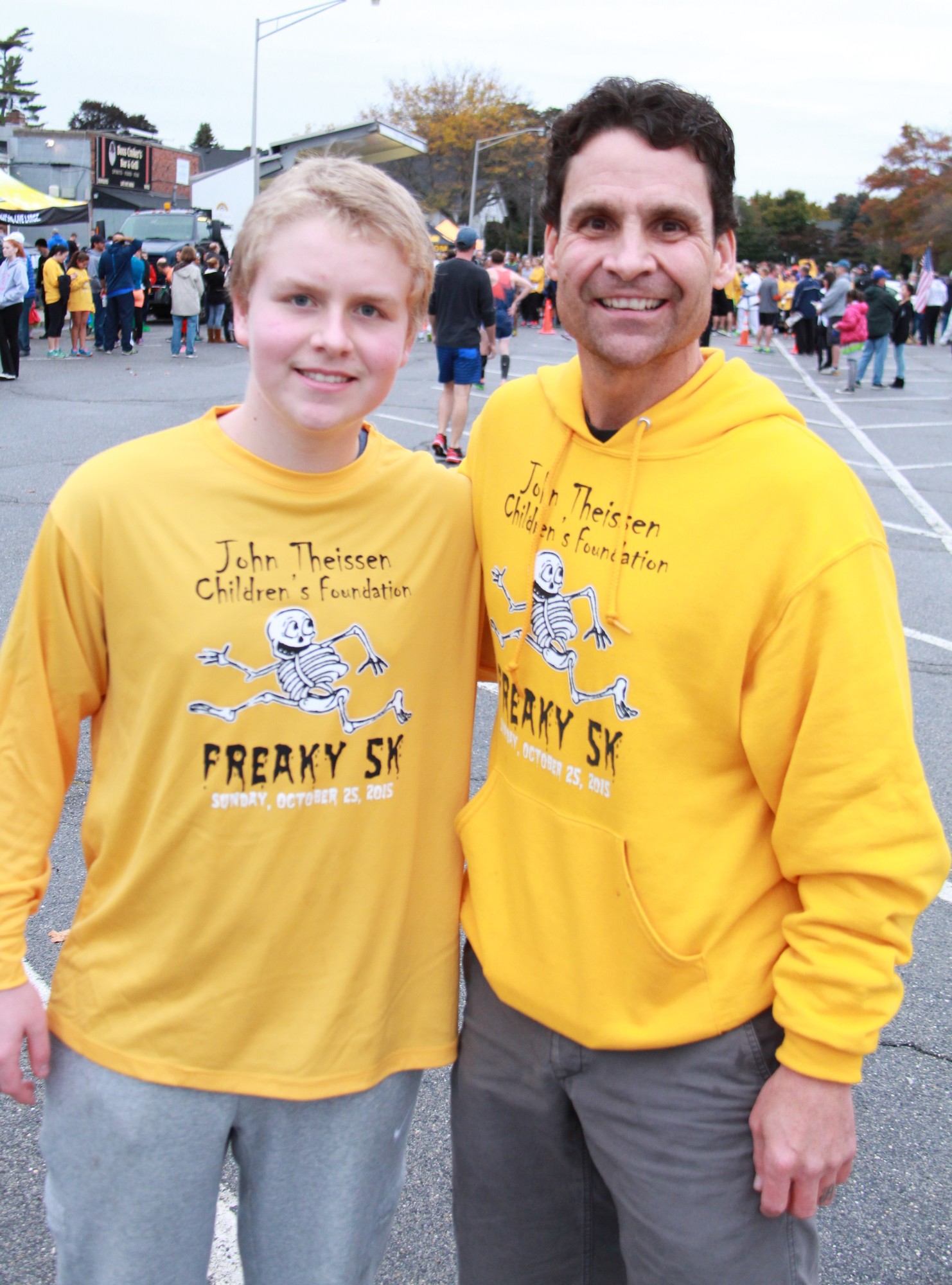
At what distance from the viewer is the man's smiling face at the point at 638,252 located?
170 cm

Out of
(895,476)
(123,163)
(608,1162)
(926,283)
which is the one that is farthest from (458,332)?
(123,163)

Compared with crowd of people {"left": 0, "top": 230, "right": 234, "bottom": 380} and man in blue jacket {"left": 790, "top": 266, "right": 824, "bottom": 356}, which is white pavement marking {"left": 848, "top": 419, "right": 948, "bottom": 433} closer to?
crowd of people {"left": 0, "top": 230, "right": 234, "bottom": 380}

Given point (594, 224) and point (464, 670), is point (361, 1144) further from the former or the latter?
point (594, 224)

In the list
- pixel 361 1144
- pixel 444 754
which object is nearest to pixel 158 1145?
pixel 361 1144

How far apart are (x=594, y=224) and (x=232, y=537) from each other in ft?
2.49

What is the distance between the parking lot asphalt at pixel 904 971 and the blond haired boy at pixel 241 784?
0.90 m

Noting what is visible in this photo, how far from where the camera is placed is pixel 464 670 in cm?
187

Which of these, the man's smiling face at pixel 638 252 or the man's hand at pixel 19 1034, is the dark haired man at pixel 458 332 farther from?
the man's hand at pixel 19 1034

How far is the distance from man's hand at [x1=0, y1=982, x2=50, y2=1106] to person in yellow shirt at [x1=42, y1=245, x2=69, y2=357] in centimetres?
1869

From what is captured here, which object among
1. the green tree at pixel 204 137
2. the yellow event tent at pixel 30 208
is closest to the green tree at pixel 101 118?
the green tree at pixel 204 137

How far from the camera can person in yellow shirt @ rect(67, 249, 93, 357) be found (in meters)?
17.5

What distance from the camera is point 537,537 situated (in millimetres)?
1808

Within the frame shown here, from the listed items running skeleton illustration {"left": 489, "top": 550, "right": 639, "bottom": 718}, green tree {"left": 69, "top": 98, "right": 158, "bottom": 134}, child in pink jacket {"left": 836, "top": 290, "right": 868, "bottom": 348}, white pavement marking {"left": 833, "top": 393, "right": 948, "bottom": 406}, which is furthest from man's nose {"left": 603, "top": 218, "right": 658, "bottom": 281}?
green tree {"left": 69, "top": 98, "right": 158, "bottom": 134}

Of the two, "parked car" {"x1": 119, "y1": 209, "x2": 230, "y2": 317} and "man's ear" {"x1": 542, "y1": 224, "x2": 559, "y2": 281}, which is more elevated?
"parked car" {"x1": 119, "y1": 209, "x2": 230, "y2": 317}
